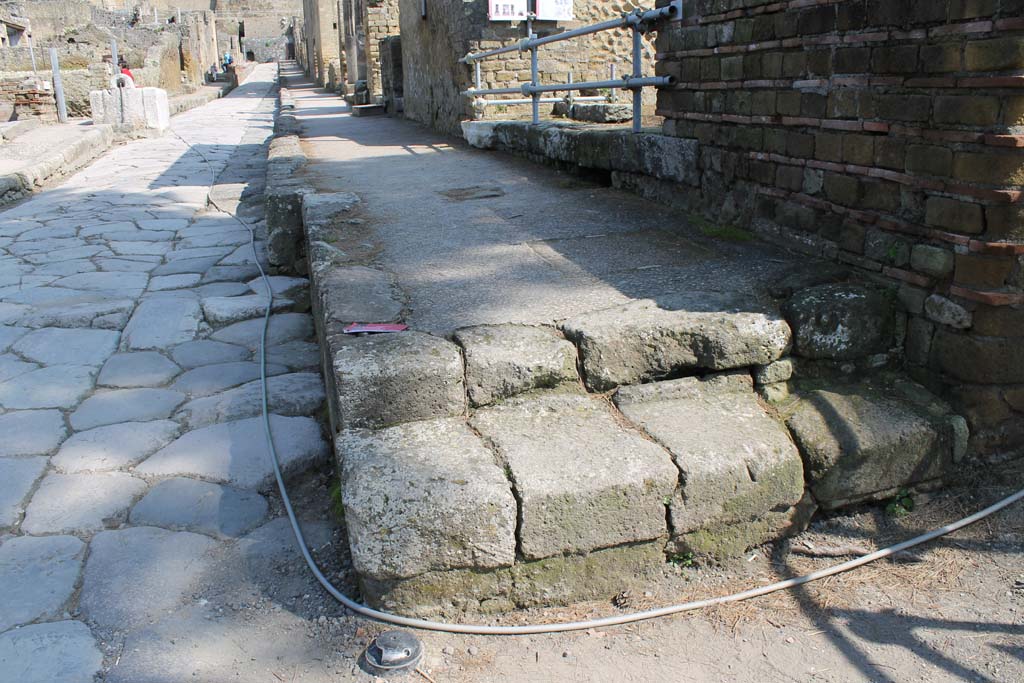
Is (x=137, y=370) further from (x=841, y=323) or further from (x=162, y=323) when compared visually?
(x=841, y=323)

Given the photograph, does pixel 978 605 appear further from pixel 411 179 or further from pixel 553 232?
pixel 411 179

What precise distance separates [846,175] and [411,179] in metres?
3.61

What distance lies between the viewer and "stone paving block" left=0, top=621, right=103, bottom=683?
183 centimetres

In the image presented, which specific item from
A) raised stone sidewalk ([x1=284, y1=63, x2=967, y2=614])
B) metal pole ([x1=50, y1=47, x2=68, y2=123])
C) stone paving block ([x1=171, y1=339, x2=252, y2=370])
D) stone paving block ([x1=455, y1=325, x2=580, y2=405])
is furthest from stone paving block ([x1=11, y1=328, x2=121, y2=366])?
metal pole ([x1=50, y1=47, x2=68, y2=123])

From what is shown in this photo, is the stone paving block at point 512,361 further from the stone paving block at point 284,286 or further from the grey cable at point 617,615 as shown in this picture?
the stone paving block at point 284,286

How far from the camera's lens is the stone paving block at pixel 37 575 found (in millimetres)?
2053

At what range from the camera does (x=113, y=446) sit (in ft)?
9.60

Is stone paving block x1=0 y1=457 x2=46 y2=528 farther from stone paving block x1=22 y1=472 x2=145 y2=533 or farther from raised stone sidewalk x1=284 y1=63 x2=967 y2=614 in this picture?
raised stone sidewalk x1=284 y1=63 x2=967 y2=614

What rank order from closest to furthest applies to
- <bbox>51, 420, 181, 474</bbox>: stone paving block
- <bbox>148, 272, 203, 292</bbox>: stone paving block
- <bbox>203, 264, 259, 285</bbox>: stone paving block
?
<bbox>51, 420, 181, 474</bbox>: stone paving block
<bbox>148, 272, 203, 292</bbox>: stone paving block
<bbox>203, 264, 259, 285</bbox>: stone paving block

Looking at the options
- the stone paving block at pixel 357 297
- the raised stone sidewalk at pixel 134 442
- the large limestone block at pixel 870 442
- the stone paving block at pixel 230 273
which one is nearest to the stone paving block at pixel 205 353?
the raised stone sidewalk at pixel 134 442

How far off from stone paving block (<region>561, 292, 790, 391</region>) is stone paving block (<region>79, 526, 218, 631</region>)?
123 centimetres

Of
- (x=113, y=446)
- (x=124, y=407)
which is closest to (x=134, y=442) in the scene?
(x=113, y=446)

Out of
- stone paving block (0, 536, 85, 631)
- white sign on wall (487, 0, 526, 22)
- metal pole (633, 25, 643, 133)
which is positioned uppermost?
white sign on wall (487, 0, 526, 22)

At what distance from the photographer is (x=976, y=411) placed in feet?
8.05
